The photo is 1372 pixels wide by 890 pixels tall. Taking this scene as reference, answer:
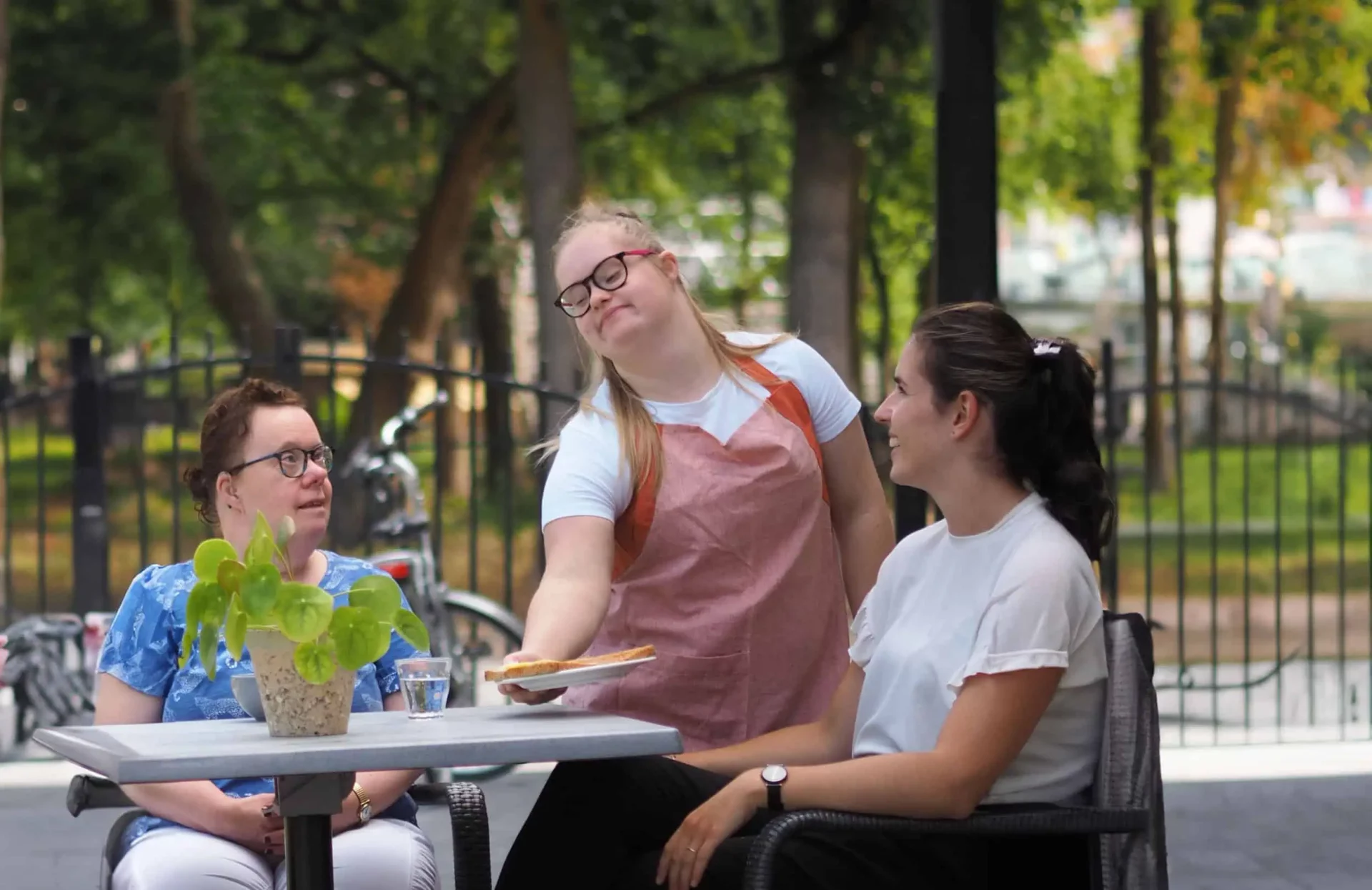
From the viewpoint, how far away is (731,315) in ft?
13.3

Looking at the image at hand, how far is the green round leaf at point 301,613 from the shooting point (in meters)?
2.91

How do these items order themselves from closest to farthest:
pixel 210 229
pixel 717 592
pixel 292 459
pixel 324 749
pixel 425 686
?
pixel 324 749 < pixel 425 686 < pixel 292 459 < pixel 717 592 < pixel 210 229

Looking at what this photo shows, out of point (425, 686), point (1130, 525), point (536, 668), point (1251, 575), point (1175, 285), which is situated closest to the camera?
point (536, 668)

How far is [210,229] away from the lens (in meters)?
18.6

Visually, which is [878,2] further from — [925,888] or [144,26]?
[925,888]

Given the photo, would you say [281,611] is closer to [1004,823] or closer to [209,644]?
[209,644]

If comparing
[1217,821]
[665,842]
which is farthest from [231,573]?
[1217,821]

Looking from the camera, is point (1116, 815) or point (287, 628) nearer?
point (287, 628)

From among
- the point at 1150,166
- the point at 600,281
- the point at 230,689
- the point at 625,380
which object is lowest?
the point at 230,689

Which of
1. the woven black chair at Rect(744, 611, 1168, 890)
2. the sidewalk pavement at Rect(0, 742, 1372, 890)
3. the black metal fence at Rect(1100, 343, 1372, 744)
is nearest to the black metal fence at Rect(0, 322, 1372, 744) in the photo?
the black metal fence at Rect(1100, 343, 1372, 744)

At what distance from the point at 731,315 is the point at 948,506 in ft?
3.05

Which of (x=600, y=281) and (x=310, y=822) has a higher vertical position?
(x=600, y=281)

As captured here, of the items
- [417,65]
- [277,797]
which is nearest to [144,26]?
[417,65]

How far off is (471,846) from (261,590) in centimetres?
66
